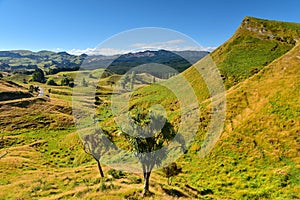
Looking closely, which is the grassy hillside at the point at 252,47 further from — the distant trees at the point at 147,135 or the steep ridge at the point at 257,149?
the distant trees at the point at 147,135

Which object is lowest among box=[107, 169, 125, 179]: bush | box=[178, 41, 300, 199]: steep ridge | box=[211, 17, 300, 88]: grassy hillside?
box=[107, 169, 125, 179]: bush

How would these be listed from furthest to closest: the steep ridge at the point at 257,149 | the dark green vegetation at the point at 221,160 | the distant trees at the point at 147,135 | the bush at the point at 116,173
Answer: the bush at the point at 116,173 < the steep ridge at the point at 257,149 < the dark green vegetation at the point at 221,160 < the distant trees at the point at 147,135

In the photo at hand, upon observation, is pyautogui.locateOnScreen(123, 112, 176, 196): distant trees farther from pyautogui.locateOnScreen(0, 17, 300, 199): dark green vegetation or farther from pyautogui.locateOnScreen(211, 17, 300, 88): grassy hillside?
pyautogui.locateOnScreen(211, 17, 300, 88): grassy hillside

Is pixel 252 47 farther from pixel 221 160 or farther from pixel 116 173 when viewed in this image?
pixel 116 173

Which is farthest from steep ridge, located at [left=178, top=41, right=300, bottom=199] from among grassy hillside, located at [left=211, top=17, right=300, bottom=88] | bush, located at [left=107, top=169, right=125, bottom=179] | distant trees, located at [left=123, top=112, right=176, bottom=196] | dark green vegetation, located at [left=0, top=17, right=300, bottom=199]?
grassy hillside, located at [left=211, top=17, right=300, bottom=88]

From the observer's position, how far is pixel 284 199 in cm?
2869

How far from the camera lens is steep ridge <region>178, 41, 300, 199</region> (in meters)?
32.6

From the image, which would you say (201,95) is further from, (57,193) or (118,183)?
(57,193)

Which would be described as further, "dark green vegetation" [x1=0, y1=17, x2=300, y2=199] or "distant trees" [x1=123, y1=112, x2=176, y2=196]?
"dark green vegetation" [x1=0, y1=17, x2=300, y2=199]

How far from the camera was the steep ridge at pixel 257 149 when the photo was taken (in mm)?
32625

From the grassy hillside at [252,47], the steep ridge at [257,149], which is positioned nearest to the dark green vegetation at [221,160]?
the steep ridge at [257,149]

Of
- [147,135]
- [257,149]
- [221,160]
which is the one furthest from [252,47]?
[147,135]

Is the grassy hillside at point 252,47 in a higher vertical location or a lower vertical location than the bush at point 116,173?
higher

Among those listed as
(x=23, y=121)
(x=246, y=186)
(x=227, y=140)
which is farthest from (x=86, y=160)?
(x=23, y=121)
